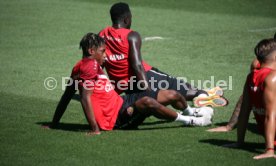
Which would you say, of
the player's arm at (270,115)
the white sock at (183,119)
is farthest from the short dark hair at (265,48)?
the white sock at (183,119)

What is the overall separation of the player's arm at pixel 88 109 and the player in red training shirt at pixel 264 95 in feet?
6.79

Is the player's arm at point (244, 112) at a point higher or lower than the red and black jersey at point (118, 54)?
lower

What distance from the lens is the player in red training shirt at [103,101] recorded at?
9.92m

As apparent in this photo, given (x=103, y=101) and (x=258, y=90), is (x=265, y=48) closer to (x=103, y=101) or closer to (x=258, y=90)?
(x=258, y=90)

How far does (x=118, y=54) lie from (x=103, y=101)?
1.40 m

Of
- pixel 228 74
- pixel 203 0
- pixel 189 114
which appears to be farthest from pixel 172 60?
pixel 203 0

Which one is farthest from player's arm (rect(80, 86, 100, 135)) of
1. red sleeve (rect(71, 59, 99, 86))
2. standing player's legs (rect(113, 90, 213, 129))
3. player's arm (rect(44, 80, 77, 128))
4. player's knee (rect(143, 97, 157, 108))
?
player's knee (rect(143, 97, 157, 108))

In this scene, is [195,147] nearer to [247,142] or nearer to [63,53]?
[247,142]

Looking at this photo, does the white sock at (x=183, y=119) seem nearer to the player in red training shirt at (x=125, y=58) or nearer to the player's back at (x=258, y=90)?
the player in red training shirt at (x=125, y=58)

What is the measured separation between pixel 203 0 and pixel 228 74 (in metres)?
11.3

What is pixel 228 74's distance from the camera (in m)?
15.2

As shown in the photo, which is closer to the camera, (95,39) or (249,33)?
(95,39)

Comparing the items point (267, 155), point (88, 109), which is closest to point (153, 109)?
point (88, 109)

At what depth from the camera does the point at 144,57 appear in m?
17.1
